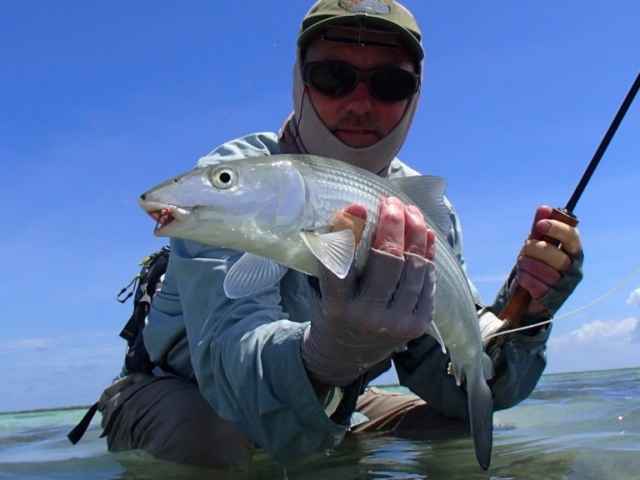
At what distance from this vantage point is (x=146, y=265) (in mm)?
4738

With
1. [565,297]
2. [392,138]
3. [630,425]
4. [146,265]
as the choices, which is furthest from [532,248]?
[146,265]

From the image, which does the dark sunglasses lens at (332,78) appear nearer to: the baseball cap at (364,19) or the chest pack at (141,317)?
the baseball cap at (364,19)

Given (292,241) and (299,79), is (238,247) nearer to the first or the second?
(292,241)

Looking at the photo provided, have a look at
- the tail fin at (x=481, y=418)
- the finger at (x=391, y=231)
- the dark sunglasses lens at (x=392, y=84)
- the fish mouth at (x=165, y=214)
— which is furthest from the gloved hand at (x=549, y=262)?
the fish mouth at (x=165, y=214)

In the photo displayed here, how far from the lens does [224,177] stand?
2027 mm

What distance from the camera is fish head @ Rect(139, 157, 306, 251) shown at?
1.95 meters

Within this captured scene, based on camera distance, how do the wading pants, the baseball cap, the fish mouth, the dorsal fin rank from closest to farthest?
the fish mouth < the dorsal fin < the wading pants < the baseball cap

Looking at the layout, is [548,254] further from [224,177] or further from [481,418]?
[224,177]

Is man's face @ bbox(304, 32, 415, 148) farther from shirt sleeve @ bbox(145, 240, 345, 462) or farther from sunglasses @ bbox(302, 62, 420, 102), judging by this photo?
shirt sleeve @ bbox(145, 240, 345, 462)

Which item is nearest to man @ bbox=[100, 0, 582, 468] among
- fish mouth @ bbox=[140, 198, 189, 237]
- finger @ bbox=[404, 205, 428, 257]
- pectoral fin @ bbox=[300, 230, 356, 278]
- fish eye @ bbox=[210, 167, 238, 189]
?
finger @ bbox=[404, 205, 428, 257]

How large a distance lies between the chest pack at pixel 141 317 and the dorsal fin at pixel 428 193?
2316 mm

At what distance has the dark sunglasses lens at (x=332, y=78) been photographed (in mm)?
3842

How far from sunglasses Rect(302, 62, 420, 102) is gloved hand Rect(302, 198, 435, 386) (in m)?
1.79

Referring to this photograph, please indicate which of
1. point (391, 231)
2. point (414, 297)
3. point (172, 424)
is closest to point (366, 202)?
point (391, 231)
